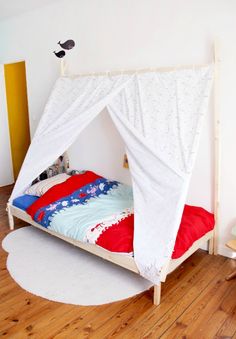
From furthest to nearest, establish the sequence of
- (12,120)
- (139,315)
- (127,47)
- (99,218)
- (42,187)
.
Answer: (12,120) < (42,187) < (127,47) < (99,218) < (139,315)

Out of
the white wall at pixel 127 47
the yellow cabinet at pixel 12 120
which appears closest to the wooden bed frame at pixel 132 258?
the white wall at pixel 127 47

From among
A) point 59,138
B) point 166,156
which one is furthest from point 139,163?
point 59,138

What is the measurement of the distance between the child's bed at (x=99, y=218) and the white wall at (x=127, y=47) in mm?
331

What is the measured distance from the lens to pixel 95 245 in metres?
2.77

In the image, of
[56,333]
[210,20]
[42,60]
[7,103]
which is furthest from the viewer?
[7,103]

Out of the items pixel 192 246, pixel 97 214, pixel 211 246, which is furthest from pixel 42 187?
pixel 211 246

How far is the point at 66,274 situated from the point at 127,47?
2586 mm

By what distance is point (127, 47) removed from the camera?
355 centimetres

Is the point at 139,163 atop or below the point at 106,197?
atop

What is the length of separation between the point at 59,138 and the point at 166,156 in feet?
4.41

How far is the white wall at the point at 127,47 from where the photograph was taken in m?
2.91

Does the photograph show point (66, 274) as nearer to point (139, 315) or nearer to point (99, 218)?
point (99, 218)

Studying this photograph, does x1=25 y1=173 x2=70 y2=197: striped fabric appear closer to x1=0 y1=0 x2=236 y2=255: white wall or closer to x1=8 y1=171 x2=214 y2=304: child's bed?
x1=8 y1=171 x2=214 y2=304: child's bed

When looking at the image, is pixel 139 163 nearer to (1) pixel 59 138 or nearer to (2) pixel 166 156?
(2) pixel 166 156
